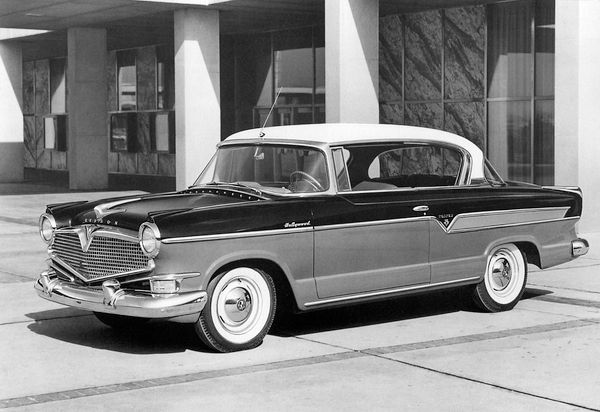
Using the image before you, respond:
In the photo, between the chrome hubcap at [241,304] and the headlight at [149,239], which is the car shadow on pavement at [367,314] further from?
the headlight at [149,239]

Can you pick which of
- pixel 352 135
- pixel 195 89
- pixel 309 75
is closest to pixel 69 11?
pixel 195 89

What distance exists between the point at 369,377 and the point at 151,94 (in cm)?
2801

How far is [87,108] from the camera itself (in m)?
29.0

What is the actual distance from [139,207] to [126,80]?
28022mm

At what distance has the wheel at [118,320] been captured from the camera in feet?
27.6

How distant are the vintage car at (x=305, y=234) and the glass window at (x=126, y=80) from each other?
26626 millimetres

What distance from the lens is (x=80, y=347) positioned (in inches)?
305

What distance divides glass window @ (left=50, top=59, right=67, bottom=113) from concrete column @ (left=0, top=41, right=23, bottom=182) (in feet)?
16.5

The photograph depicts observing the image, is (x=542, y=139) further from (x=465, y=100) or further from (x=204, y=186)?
(x=204, y=186)

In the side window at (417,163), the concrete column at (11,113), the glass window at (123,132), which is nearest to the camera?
the side window at (417,163)

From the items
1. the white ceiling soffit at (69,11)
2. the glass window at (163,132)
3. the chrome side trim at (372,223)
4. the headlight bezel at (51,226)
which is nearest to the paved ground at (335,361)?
the headlight bezel at (51,226)

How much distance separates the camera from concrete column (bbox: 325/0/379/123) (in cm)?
1944

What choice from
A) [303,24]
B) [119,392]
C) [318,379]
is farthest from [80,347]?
[303,24]

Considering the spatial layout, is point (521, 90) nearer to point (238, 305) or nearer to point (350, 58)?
point (350, 58)
